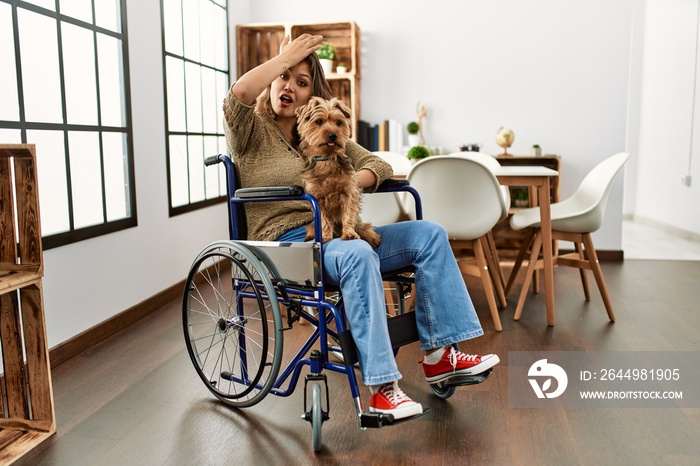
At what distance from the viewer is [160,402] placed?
2213 millimetres

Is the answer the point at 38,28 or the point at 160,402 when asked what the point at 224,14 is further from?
the point at 160,402

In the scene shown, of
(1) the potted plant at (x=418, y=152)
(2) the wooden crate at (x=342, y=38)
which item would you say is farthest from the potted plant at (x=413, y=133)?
(1) the potted plant at (x=418, y=152)

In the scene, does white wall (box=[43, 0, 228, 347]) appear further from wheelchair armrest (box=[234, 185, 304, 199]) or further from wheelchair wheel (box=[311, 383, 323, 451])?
wheelchair wheel (box=[311, 383, 323, 451])

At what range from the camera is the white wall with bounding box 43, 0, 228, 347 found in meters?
2.66

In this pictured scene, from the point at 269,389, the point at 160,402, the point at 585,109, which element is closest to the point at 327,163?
the point at 269,389

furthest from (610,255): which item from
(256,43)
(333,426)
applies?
(333,426)

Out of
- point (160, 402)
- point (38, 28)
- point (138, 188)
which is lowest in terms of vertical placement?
point (160, 402)

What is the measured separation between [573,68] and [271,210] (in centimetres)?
349

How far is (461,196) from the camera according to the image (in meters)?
→ 3.07

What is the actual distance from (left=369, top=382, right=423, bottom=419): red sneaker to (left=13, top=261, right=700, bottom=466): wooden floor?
13 centimetres

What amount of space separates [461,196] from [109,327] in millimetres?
1688

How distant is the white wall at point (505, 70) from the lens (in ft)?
15.8

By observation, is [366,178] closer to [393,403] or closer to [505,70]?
[393,403]

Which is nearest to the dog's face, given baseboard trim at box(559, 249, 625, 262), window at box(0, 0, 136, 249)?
window at box(0, 0, 136, 249)
